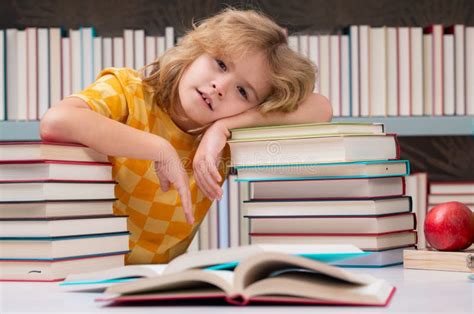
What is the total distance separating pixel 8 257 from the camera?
43.8 inches

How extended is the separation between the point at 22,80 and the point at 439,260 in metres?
1.52

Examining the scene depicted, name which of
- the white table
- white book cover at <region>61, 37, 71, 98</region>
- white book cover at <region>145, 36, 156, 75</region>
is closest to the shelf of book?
white book cover at <region>61, 37, 71, 98</region>

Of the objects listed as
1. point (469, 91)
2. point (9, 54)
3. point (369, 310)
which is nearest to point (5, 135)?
point (9, 54)

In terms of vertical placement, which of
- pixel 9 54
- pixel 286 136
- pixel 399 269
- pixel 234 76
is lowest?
pixel 399 269

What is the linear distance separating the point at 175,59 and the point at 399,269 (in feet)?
2.10

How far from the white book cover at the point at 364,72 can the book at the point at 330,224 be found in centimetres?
100

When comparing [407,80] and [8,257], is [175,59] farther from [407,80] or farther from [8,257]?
[407,80]

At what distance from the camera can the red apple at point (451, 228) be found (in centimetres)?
118

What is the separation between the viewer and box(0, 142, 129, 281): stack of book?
1.08 metres

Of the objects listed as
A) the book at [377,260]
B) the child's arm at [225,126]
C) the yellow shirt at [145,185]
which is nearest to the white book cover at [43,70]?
the yellow shirt at [145,185]

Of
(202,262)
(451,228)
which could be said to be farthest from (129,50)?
(202,262)

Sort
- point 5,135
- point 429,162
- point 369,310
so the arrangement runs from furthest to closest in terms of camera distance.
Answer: point 429,162, point 5,135, point 369,310

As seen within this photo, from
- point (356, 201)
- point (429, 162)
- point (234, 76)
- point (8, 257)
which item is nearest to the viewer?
point (8, 257)

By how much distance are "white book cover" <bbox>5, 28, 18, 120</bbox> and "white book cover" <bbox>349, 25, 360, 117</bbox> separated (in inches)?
39.1
